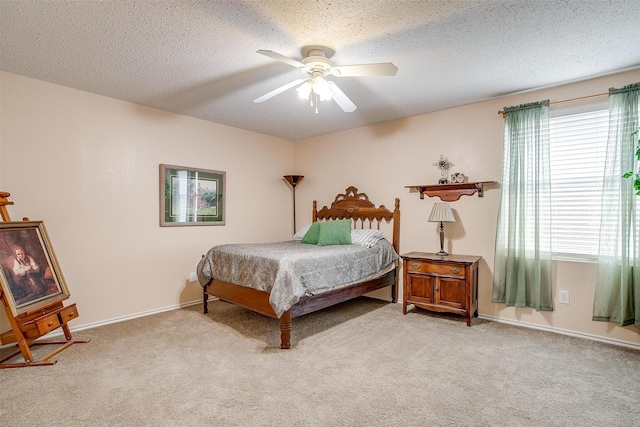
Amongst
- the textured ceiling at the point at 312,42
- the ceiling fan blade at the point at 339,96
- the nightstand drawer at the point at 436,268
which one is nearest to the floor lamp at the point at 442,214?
the nightstand drawer at the point at 436,268

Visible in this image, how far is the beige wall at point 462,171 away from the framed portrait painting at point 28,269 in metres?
3.58

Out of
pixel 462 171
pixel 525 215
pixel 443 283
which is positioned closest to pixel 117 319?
pixel 443 283

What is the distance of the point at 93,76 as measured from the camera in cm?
301

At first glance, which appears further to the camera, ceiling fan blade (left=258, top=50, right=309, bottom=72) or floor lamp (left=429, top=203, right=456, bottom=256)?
floor lamp (left=429, top=203, right=456, bottom=256)

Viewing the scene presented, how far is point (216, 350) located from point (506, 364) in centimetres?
236

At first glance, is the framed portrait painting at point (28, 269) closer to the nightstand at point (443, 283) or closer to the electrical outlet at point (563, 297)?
the nightstand at point (443, 283)

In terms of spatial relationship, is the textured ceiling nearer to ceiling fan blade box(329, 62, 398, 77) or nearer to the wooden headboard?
ceiling fan blade box(329, 62, 398, 77)

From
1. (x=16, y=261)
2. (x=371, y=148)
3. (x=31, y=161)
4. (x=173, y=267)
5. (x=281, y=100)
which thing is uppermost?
(x=281, y=100)

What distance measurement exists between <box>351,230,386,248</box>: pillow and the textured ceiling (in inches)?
65.2

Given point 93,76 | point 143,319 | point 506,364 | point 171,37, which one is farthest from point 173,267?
point 506,364

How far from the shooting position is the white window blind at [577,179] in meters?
3.04

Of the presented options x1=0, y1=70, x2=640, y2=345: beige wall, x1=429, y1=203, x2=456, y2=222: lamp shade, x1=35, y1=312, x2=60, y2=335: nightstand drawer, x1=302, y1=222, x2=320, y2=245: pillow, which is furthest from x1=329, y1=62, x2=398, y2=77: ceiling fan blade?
x1=35, y1=312, x2=60, y2=335: nightstand drawer

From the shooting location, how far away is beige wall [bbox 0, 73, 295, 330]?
3.04 metres

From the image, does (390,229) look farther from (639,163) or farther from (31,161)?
(31,161)
